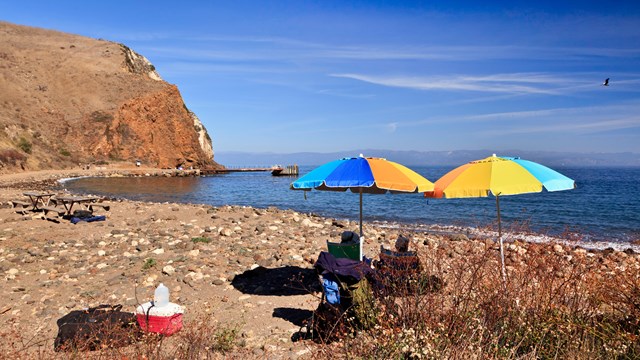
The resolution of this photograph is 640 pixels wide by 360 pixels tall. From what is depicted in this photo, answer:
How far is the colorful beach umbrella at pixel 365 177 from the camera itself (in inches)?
259

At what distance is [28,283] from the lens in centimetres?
792

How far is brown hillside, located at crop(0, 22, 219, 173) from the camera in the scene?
48969 mm

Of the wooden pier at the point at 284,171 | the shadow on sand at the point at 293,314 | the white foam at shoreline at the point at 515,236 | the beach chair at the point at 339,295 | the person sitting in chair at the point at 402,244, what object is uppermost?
the wooden pier at the point at 284,171

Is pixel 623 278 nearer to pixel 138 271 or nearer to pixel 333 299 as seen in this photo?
pixel 333 299

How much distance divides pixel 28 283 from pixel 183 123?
59983 mm

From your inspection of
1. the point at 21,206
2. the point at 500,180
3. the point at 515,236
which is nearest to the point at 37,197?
the point at 21,206

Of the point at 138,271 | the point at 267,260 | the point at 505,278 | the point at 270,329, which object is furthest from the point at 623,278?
the point at 138,271

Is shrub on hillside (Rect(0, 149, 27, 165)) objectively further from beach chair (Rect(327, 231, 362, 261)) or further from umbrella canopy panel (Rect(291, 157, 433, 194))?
umbrella canopy panel (Rect(291, 157, 433, 194))

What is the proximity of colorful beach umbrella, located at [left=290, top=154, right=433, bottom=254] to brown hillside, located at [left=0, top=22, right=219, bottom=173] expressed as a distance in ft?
142

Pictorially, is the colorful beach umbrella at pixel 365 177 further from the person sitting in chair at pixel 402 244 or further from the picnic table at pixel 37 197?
the picnic table at pixel 37 197

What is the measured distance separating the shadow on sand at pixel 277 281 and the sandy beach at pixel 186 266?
0.02 metres

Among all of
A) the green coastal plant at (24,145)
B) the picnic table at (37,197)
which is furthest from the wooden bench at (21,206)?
the green coastal plant at (24,145)

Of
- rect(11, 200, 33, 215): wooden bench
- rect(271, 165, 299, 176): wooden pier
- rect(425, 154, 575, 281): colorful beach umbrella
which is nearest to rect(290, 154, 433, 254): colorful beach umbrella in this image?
rect(425, 154, 575, 281): colorful beach umbrella

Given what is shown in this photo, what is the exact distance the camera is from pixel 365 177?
21.9 feet
